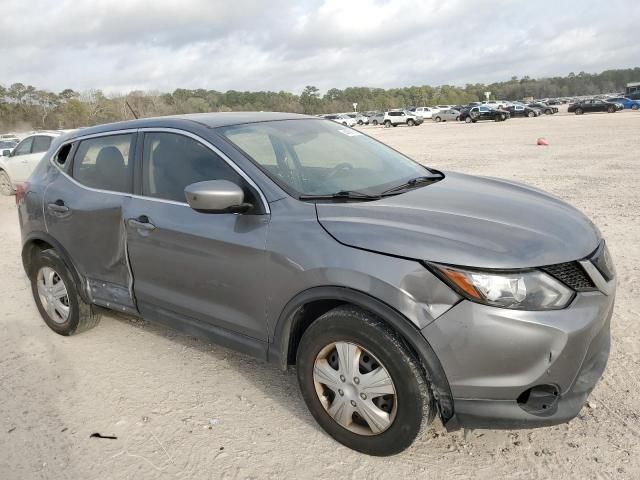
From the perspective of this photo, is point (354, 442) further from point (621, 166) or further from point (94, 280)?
point (621, 166)

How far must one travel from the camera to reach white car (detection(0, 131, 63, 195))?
12.7 m

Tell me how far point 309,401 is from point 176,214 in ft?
4.51

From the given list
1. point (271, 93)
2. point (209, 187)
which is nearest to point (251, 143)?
point (209, 187)

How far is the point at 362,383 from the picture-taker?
2.57 m

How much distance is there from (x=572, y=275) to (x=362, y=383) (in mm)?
1097

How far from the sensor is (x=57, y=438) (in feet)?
9.89

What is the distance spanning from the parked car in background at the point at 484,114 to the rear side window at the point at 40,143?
40572 mm

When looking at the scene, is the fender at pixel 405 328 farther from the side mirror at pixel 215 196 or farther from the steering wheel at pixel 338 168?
the steering wheel at pixel 338 168

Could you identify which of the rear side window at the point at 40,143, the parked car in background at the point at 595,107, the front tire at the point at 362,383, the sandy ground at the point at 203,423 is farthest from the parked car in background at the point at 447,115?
the front tire at the point at 362,383

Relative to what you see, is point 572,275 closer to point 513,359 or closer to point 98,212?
point 513,359

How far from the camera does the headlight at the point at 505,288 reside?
7.35ft

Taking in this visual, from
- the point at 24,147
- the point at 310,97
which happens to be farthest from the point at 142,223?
the point at 310,97

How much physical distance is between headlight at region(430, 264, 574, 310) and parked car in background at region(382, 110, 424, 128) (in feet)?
169

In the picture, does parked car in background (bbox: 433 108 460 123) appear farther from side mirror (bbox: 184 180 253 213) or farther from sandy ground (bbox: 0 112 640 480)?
side mirror (bbox: 184 180 253 213)
